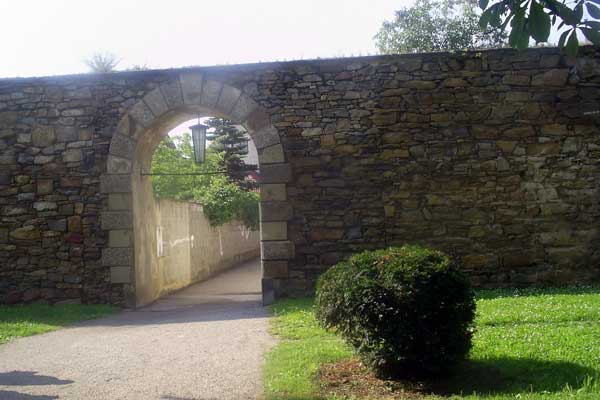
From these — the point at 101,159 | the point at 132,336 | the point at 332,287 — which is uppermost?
the point at 101,159

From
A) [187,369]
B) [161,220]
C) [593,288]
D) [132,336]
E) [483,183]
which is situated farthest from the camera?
[161,220]

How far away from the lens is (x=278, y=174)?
9477 millimetres

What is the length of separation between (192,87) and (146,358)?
196 inches

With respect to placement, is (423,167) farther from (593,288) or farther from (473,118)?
(593,288)

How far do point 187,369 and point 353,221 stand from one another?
177 inches

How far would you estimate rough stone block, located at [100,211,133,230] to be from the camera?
379 inches

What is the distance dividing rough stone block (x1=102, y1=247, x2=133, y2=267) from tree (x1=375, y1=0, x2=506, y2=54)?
10751mm

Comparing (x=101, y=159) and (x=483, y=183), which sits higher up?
(x=101, y=159)

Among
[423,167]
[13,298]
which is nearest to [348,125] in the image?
[423,167]

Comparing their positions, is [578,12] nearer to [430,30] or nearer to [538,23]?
[538,23]

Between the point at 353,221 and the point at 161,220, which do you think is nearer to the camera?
the point at 353,221

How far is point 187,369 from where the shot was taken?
18.1 feet

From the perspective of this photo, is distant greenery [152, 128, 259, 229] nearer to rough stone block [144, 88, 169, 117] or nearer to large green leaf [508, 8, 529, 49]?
rough stone block [144, 88, 169, 117]

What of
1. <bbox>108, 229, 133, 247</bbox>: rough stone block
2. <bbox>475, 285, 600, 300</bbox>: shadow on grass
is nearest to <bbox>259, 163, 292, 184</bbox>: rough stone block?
<bbox>108, 229, 133, 247</bbox>: rough stone block
